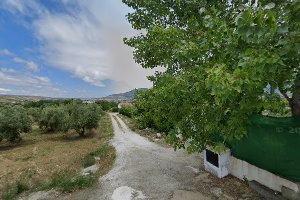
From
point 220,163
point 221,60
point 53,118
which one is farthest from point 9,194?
point 53,118

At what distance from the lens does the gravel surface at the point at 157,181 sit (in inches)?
277

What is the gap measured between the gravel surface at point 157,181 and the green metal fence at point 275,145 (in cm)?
120

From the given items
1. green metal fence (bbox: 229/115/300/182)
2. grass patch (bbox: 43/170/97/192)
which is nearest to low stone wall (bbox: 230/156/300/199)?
green metal fence (bbox: 229/115/300/182)

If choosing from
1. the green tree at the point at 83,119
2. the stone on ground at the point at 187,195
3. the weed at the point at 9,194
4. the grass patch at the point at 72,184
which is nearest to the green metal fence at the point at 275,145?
the stone on ground at the point at 187,195

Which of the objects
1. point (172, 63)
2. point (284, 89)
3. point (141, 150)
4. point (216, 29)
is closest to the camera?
point (216, 29)

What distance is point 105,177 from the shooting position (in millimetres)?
8836

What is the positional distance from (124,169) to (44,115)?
22009 mm

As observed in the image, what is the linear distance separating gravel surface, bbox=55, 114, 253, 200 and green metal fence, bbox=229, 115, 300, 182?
1196 millimetres

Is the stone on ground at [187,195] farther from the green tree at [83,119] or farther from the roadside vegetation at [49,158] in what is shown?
the green tree at [83,119]

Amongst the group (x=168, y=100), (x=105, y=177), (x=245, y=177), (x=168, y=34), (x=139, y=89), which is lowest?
(x=105, y=177)

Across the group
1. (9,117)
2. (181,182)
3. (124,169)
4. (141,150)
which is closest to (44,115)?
(9,117)

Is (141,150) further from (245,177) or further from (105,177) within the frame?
(245,177)

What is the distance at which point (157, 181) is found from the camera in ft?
26.4

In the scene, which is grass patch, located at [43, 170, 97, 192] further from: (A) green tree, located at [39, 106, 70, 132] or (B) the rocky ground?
(A) green tree, located at [39, 106, 70, 132]
